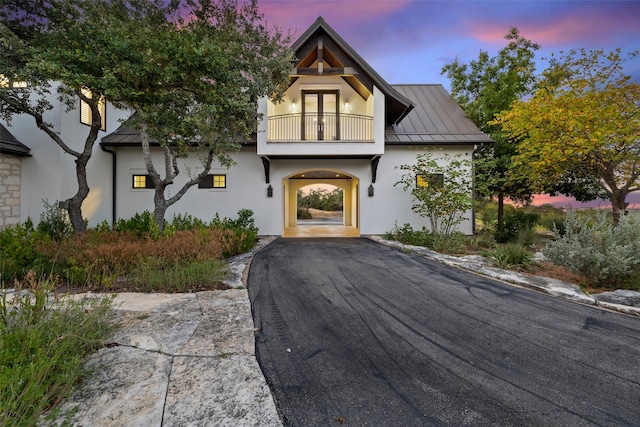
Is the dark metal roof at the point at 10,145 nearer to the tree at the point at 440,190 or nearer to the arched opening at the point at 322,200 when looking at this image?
the tree at the point at 440,190

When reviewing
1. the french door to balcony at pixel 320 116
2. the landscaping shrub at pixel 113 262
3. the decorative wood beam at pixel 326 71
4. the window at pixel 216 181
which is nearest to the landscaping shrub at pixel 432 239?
the french door to balcony at pixel 320 116

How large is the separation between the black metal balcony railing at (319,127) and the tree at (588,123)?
15.5 ft

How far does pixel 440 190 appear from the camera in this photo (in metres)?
9.24

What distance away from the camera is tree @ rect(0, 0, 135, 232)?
16.4ft

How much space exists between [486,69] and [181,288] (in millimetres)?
14961

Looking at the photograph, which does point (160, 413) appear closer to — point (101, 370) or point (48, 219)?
point (101, 370)

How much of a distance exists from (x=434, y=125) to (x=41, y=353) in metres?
12.8

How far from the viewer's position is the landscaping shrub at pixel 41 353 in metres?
1.66

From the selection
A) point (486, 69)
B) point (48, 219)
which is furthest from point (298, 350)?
point (486, 69)

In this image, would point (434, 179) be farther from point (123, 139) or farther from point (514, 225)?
point (123, 139)

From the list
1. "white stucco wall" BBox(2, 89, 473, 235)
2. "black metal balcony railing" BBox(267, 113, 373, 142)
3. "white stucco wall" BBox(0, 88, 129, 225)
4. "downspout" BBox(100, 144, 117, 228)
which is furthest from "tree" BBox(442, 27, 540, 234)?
"downspout" BBox(100, 144, 117, 228)

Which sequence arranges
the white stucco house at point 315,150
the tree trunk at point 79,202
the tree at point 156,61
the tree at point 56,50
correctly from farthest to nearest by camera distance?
the white stucco house at point 315,150, the tree trunk at point 79,202, the tree at point 156,61, the tree at point 56,50

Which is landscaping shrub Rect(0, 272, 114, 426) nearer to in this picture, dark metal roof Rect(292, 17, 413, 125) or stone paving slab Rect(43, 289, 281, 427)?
stone paving slab Rect(43, 289, 281, 427)

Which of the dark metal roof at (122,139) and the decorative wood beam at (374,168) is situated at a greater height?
the dark metal roof at (122,139)
